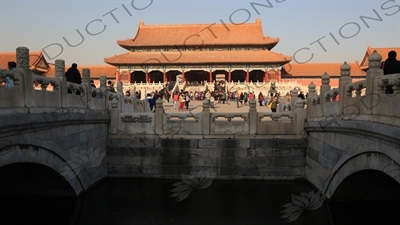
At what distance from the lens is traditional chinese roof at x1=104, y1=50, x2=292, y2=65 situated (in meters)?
42.8

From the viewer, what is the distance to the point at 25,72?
677 cm

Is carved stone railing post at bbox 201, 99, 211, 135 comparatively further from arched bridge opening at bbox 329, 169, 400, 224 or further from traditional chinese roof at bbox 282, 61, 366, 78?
traditional chinese roof at bbox 282, 61, 366, 78

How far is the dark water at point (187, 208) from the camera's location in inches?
334

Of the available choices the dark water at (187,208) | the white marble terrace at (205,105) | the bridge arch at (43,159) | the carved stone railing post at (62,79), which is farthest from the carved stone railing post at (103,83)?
the bridge arch at (43,159)

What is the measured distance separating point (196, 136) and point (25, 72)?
542 centimetres

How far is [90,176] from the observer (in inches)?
391

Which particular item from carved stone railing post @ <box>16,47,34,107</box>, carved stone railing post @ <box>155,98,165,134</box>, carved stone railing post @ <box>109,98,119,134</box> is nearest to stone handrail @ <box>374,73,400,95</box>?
carved stone railing post @ <box>16,47,34,107</box>

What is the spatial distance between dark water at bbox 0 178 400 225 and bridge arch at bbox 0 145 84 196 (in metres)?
0.54

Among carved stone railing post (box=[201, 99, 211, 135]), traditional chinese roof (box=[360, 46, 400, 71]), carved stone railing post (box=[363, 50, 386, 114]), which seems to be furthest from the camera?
traditional chinese roof (box=[360, 46, 400, 71])

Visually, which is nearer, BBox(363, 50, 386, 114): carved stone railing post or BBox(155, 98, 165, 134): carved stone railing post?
BBox(363, 50, 386, 114): carved stone railing post

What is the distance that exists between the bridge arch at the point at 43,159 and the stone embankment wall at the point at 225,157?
8.03 feet

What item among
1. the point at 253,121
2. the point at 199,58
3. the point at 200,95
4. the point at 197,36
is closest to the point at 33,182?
the point at 253,121

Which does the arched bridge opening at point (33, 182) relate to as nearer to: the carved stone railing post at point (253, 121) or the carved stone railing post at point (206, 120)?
the carved stone railing post at point (206, 120)

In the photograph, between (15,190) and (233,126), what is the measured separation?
5994 mm
